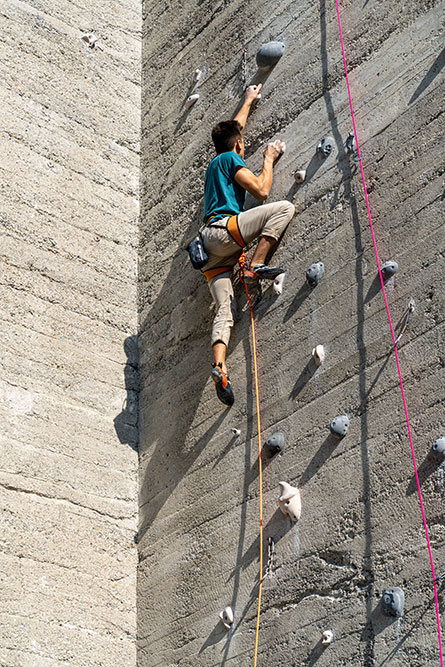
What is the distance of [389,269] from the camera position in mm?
4980

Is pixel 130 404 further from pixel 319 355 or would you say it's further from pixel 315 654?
pixel 315 654

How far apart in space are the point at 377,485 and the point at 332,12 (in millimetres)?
2945

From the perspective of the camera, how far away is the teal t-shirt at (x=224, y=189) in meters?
5.95

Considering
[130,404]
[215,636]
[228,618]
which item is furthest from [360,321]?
[130,404]

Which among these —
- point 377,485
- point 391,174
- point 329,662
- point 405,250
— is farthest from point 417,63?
point 329,662

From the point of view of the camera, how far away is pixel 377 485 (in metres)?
4.62

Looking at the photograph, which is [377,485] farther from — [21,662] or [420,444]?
[21,662]

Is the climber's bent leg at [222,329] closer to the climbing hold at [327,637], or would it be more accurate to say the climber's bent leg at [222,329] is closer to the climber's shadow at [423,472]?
the climber's shadow at [423,472]

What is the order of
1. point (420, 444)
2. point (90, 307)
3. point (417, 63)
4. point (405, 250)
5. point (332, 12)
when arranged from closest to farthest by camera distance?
1. point (420, 444)
2. point (405, 250)
3. point (417, 63)
4. point (332, 12)
5. point (90, 307)

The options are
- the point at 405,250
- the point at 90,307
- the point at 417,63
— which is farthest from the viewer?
the point at 90,307

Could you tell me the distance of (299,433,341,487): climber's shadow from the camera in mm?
4926

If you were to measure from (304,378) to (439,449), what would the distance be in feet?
3.37

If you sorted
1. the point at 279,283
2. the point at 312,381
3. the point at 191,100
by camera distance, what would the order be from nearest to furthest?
1. the point at 312,381
2. the point at 279,283
3. the point at 191,100

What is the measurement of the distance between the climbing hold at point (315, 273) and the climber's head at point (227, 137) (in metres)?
1.13
